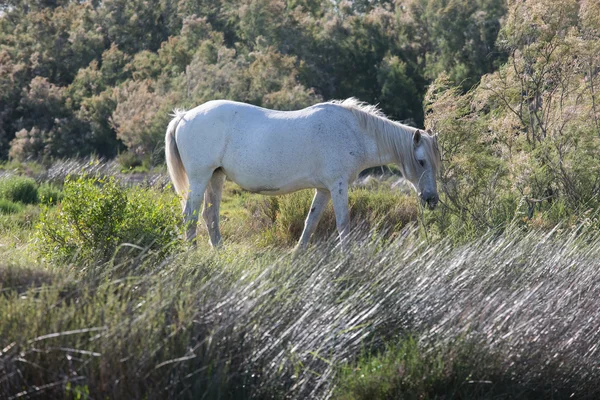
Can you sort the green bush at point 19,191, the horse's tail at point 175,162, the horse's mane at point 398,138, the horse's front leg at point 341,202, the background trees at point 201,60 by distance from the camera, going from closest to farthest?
the horse's front leg at point 341,202
the horse's mane at point 398,138
the horse's tail at point 175,162
the green bush at point 19,191
the background trees at point 201,60

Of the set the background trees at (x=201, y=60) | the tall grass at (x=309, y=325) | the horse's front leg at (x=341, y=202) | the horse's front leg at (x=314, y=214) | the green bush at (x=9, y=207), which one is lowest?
the background trees at (x=201, y=60)

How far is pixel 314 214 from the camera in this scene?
10070 millimetres

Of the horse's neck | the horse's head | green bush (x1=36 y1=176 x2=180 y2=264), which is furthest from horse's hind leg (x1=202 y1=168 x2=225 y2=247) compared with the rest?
green bush (x1=36 y1=176 x2=180 y2=264)

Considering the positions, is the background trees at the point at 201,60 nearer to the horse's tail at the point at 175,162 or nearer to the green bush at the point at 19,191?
the green bush at the point at 19,191

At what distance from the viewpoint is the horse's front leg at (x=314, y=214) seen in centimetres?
996

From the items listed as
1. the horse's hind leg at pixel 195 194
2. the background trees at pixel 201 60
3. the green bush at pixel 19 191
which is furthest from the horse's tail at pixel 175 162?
the background trees at pixel 201 60

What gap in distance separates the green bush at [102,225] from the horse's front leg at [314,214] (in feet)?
7.99

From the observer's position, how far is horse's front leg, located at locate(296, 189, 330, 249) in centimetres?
996

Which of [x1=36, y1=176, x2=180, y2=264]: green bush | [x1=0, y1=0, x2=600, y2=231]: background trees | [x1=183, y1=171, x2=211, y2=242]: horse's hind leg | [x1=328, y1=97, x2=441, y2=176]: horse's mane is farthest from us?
[x1=0, y1=0, x2=600, y2=231]: background trees

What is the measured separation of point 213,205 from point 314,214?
1135 mm

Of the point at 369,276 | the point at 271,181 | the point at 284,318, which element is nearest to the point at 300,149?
the point at 271,181

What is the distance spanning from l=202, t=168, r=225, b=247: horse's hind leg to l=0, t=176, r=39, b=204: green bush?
16.6 ft

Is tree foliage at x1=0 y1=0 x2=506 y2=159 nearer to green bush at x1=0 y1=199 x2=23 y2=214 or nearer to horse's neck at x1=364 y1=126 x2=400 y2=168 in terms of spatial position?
green bush at x1=0 y1=199 x2=23 y2=214

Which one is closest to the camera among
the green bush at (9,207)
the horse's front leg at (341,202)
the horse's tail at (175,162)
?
the horse's front leg at (341,202)
